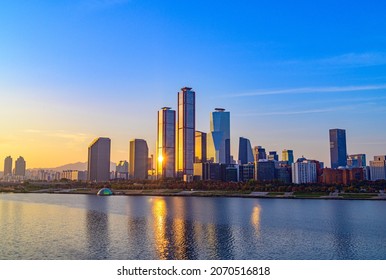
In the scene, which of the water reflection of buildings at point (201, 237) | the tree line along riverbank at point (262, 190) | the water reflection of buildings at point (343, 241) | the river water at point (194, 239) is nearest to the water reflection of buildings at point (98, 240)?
the river water at point (194, 239)

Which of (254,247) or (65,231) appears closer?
(254,247)

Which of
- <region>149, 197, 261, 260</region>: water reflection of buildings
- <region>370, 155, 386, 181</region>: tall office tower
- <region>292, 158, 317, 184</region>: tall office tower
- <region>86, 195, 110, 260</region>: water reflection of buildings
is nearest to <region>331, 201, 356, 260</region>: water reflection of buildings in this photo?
<region>149, 197, 261, 260</region>: water reflection of buildings

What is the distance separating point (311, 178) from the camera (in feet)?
641

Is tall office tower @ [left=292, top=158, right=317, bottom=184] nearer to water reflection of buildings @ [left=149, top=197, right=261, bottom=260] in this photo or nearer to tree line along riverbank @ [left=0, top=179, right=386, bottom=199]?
tree line along riverbank @ [left=0, top=179, right=386, bottom=199]

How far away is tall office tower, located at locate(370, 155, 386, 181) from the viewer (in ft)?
615

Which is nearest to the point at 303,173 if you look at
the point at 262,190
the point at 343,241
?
the point at 262,190

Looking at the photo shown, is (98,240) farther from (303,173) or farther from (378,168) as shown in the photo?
(378,168)

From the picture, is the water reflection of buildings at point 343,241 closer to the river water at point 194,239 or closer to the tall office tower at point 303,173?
the river water at point 194,239

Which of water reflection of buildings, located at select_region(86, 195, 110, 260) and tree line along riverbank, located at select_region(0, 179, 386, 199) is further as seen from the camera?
tree line along riverbank, located at select_region(0, 179, 386, 199)

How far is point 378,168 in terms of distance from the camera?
19025 cm
